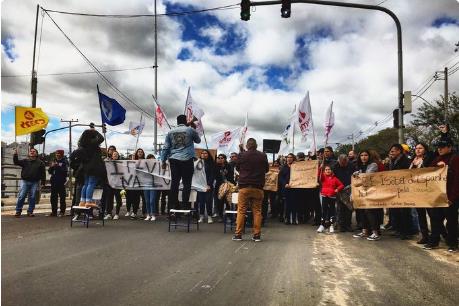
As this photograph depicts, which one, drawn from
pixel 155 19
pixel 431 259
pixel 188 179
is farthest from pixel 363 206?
pixel 155 19

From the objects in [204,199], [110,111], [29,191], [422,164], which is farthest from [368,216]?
[29,191]

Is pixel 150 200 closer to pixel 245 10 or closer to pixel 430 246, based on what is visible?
pixel 245 10

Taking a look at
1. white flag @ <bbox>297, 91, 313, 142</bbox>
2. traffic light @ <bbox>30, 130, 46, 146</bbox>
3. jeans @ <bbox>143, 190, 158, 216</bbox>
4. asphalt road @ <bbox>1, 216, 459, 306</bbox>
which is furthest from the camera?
traffic light @ <bbox>30, 130, 46, 146</bbox>

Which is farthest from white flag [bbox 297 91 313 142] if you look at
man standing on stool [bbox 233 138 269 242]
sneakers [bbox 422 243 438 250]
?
sneakers [bbox 422 243 438 250]

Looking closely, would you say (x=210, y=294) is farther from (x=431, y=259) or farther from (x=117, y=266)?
(x=431, y=259)

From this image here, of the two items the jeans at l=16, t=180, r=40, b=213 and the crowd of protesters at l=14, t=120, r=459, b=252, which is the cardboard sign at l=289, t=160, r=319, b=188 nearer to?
the crowd of protesters at l=14, t=120, r=459, b=252

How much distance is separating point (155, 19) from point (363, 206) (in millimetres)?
29422

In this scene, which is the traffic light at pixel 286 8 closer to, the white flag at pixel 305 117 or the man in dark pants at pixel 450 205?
the white flag at pixel 305 117

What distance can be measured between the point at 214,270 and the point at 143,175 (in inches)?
279

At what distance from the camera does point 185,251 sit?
655 centimetres

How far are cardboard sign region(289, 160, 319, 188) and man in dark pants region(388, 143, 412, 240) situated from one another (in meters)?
2.40

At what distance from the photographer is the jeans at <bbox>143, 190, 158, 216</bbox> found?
11.5m

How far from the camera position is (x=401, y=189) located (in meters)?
8.44

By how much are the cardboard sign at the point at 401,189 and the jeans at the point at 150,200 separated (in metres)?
5.24
